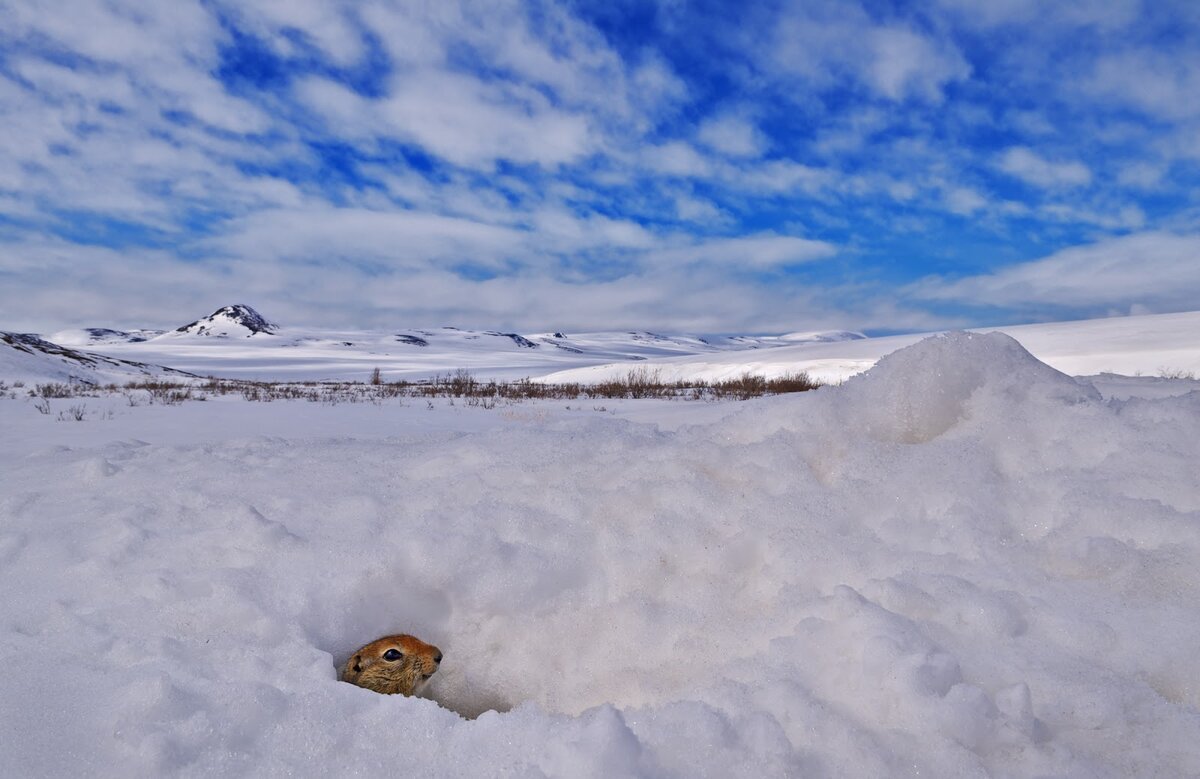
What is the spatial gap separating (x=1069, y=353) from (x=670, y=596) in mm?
26318

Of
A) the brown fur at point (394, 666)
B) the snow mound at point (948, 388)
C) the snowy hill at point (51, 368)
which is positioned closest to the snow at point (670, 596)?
the snow mound at point (948, 388)

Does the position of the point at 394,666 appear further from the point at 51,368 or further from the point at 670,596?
the point at 51,368

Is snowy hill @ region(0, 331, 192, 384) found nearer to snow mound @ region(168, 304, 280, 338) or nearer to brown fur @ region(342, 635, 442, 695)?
brown fur @ region(342, 635, 442, 695)

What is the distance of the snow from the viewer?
5.72 feet

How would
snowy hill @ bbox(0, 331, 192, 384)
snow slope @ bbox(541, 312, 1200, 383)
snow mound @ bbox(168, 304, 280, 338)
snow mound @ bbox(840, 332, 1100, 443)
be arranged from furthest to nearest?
snow mound @ bbox(168, 304, 280, 338), snowy hill @ bbox(0, 331, 192, 384), snow slope @ bbox(541, 312, 1200, 383), snow mound @ bbox(840, 332, 1100, 443)

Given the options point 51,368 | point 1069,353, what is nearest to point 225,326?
point 51,368

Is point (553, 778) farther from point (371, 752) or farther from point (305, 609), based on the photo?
point (305, 609)

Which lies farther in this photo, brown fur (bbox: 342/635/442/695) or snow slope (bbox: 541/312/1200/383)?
snow slope (bbox: 541/312/1200/383)

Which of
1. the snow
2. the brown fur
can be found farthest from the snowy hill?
the brown fur

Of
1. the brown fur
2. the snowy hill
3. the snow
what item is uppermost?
the snowy hill

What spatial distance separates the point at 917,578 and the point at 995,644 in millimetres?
350

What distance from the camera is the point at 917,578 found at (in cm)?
233

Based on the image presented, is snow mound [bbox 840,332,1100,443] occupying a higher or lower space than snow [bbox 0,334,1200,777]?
higher

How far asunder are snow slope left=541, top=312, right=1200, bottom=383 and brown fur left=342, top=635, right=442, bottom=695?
1164 centimetres
